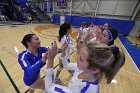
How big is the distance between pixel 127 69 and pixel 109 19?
9.66m

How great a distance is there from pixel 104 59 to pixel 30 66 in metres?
0.97

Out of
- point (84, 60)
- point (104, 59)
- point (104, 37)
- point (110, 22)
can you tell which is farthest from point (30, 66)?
point (110, 22)

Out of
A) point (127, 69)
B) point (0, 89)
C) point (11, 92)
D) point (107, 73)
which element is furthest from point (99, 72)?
point (127, 69)

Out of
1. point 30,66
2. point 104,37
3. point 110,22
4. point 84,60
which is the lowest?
point 110,22

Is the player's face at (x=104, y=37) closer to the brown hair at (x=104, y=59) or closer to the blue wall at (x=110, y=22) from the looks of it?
the brown hair at (x=104, y=59)

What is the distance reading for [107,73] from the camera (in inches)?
33.4

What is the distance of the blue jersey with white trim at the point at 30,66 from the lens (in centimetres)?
128

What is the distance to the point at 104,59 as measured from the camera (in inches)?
31.9

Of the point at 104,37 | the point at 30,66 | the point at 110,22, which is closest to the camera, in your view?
the point at 30,66

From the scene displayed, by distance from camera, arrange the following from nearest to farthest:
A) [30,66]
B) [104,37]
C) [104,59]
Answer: [104,59] → [30,66] → [104,37]

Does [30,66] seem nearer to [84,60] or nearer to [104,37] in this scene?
[84,60]

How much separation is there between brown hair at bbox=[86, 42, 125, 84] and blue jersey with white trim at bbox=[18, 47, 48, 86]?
0.60 meters

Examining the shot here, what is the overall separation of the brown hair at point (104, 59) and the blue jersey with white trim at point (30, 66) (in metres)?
0.60

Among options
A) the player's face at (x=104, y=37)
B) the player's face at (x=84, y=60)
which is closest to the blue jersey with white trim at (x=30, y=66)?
the player's face at (x=84, y=60)
